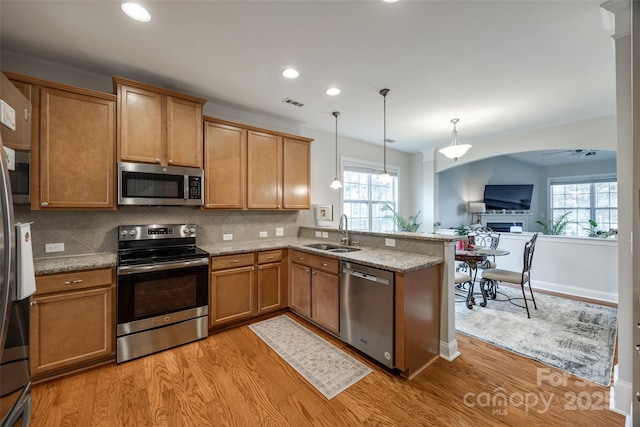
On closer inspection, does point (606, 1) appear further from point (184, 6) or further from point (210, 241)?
point (210, 241)

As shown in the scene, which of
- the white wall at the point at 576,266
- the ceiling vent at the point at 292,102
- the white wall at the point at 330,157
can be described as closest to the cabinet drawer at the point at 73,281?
the ceiling vent at the point at 292,102

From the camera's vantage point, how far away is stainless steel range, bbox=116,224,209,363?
7.66 feet

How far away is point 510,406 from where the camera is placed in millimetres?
1829

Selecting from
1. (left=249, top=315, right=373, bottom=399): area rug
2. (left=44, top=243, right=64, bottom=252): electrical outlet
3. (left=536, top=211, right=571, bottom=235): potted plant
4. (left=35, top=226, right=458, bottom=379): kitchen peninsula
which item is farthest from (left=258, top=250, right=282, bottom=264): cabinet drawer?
(left=536, top=211, right=571, bottom=235): potted plant

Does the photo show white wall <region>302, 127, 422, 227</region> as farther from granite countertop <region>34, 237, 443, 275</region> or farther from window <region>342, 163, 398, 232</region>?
granite countertop <region>34, 237, 443, 275</region>

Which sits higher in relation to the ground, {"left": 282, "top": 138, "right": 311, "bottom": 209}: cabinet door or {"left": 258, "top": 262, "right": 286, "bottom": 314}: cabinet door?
{"left": 282, "top": 138, "right": 311, "bottom": 209}: cabinet door

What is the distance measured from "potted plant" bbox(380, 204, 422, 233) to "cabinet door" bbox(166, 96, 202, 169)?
4133 mm

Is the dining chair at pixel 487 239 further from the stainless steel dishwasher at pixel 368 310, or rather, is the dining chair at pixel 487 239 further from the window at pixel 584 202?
the window at pixel 584 202

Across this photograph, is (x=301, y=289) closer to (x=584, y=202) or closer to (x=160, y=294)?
(x=160, y=294)

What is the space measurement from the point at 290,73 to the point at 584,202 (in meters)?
8.76

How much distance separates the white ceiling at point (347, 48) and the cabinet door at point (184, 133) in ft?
0.97

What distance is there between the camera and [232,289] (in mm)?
2971

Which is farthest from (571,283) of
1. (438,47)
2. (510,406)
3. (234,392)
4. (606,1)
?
(234,392)

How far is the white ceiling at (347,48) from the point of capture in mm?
1872
